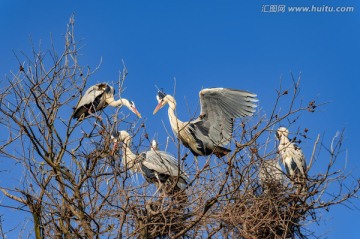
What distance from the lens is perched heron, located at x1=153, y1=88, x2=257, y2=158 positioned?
958 centimetres

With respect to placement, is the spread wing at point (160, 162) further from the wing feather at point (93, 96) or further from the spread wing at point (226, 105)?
the spread wing at point (226, 105)

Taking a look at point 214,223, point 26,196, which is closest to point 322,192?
point 214,223

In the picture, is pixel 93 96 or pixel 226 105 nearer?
pixel 93 96

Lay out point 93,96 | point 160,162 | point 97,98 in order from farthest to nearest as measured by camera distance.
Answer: point 97,98 < point 93,96 < point 160,162

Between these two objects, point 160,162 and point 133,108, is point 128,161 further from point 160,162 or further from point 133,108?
point 133,108

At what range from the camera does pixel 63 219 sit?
5906mm

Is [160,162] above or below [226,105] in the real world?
below

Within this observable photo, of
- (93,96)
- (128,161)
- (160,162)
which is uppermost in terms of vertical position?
(93,96)

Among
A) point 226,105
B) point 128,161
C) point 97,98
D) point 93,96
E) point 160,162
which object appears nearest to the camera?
point 128,161

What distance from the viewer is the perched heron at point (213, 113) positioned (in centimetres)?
958

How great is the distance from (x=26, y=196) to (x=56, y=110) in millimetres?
778

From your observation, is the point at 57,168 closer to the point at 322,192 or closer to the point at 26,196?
the point at 26,196

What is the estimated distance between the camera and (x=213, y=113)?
32.0ft

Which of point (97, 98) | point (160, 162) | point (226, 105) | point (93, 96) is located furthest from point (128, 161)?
point (226, 105)
